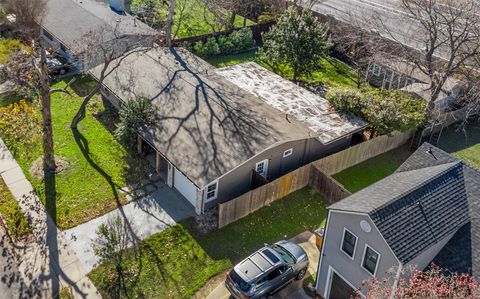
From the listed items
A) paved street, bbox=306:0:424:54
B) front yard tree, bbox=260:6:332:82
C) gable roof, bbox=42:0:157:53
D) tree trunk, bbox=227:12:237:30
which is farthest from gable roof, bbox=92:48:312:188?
paved street, bbox=306:0:424:54

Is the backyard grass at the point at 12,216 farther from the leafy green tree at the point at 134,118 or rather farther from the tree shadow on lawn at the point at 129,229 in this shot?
the leafy green tree at the point at 134,118

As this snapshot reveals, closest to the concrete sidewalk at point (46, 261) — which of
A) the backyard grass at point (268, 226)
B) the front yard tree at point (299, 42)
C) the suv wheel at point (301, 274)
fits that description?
the backyard grass at point (268, 226)

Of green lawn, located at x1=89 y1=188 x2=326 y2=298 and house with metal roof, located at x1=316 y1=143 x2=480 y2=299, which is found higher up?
house with metal roof, located at x1=316 y1=143 x2=480 y2=299

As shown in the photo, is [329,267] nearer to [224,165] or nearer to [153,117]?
[224,165]

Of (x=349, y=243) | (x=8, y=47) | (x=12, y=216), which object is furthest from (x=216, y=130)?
(x=8, y=47)

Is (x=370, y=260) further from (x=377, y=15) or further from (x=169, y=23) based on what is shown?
(x=377, y=15)

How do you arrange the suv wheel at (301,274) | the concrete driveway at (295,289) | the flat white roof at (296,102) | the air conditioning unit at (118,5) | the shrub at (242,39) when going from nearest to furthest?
the concrete driveway at (295,289) → the suv wheel at (301,274) → the flat white roof at (296,102) → the air conditioning unit at (118,5) → the shrub at (242,39)

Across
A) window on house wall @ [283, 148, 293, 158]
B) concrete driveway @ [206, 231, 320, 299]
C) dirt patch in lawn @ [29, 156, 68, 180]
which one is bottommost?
concrete driveway @ [206, 231, 320, 299]

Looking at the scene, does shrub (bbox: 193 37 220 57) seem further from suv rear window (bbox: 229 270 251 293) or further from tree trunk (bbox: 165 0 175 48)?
Answer: suv rear window (bbox: 229 270 251 293)
